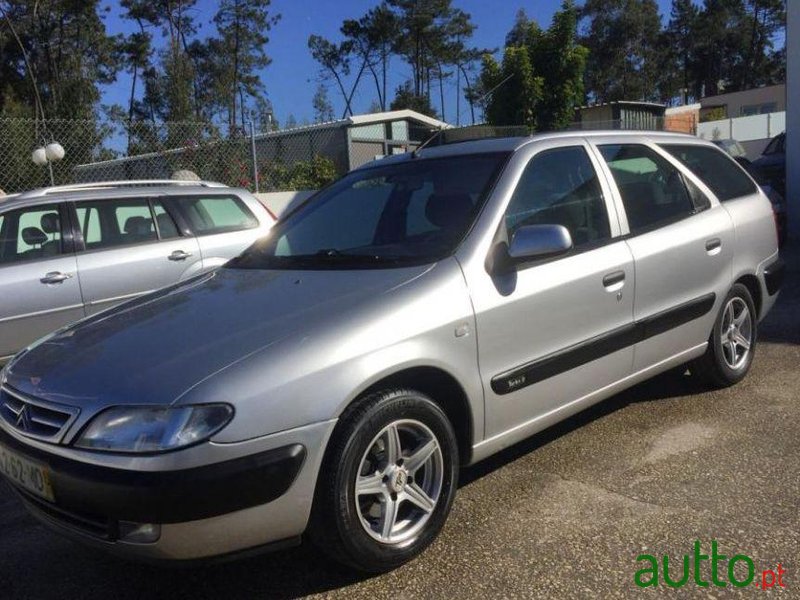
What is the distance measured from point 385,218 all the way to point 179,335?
136cm

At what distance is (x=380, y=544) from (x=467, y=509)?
0.68 m

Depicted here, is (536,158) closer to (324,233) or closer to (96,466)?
(324,233)

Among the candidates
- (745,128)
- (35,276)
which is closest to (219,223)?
(35,276)

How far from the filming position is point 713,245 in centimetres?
434

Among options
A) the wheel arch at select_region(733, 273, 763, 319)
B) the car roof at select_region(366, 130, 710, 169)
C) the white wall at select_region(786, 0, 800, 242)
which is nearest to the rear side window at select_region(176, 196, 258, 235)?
the car roof at select_region(366, 130, 710, 169)

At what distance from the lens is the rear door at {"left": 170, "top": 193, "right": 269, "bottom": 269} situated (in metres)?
6.39

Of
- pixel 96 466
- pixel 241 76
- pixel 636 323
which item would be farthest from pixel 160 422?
pixel 241 76

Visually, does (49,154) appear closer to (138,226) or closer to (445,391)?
(138,226)

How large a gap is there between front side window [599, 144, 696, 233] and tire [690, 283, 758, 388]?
691mm

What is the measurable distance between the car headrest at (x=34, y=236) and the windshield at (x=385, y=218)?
252cm

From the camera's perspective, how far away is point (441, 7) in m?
53.3

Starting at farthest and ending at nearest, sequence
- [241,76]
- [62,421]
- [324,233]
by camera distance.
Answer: [241,76]
[324,233]
[62,421]

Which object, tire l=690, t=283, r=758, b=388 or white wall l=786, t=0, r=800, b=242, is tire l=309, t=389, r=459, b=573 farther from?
white wall l=786, t=0, r=800, b=242

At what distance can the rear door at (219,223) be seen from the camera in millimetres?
6395
